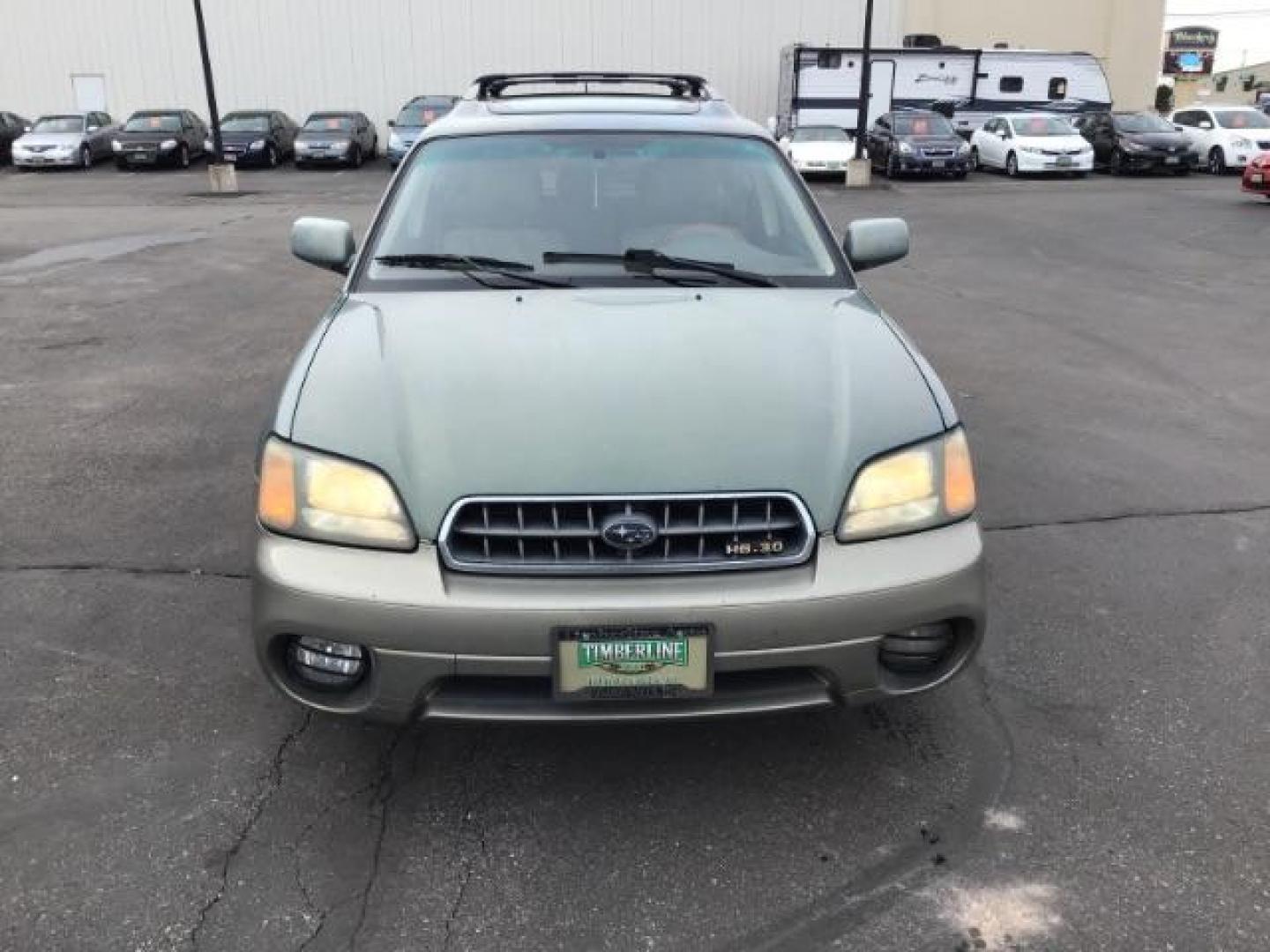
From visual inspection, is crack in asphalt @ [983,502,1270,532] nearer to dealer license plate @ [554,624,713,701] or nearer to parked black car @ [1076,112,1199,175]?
dealer license plate @ [554,624,713,701]

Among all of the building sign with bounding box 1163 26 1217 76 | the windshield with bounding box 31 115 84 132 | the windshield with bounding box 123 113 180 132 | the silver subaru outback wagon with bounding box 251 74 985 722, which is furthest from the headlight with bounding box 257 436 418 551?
the building sign with bounding box 1163 26 1217 76

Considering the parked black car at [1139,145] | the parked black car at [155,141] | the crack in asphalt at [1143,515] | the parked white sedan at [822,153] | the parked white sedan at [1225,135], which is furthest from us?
the parked black car at [155,141]

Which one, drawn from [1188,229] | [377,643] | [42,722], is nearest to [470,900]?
[377,643]

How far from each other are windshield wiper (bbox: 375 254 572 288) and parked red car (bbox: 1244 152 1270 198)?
57.9 ft

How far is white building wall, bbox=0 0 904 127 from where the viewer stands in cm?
3312

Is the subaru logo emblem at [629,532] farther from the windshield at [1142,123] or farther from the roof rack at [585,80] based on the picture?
the windshield at [1142,123]

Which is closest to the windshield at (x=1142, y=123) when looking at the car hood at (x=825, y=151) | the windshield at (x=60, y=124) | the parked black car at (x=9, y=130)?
the car hood at (x=825, y=151)

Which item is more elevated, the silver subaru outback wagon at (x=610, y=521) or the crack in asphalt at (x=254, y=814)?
the silver subaru outback wagon at (x=610, y=521)

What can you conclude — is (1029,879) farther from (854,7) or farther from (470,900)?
(854,7)

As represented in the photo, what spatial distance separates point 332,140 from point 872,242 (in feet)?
87.5

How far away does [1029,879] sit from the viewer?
2.54 m

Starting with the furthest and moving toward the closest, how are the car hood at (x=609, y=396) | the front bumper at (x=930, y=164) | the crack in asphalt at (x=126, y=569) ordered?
the front bumper at (x=930, y=164)
the crack in asphalt at (x=126, y=569)
the car hood at (x=609, y=396)

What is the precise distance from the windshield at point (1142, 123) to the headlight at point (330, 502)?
27.6 meters

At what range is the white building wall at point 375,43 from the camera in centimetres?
3312
